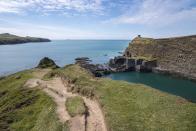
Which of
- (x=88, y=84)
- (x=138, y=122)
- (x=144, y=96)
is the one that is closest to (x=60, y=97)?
(x=88, y=84)

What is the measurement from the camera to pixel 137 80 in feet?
309

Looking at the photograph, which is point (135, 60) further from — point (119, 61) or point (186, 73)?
point (186, 73)

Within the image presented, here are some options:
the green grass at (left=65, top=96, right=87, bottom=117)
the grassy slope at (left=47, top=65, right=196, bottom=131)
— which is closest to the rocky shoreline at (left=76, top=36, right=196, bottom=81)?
Answer: the green grass at (left=65, top=96, right=87, bottom=117)

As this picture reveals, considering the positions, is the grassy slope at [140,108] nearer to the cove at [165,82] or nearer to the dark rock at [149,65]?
the cove at [165,82]

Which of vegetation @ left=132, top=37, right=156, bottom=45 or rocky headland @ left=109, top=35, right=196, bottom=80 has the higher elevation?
vegetation @ left=132, top=37, right=156, bottom=45

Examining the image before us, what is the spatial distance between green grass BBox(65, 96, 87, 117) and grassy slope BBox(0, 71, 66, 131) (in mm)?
1912

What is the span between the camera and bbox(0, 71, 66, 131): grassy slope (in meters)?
30.2

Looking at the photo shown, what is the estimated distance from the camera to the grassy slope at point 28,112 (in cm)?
3024

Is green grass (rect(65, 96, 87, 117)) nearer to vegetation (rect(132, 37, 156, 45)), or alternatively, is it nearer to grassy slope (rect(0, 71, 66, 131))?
grassy slope (rect(0, 71, 66, 131))

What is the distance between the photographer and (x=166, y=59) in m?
110

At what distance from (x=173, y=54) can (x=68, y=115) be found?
86825 millimetres

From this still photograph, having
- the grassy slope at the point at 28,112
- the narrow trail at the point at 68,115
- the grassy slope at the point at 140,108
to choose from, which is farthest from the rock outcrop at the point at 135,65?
the grassy slope at the point at 140,108

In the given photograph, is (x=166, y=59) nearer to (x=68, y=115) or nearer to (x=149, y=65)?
(x=149, y=65)

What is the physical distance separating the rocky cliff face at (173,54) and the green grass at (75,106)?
66.3 meters
